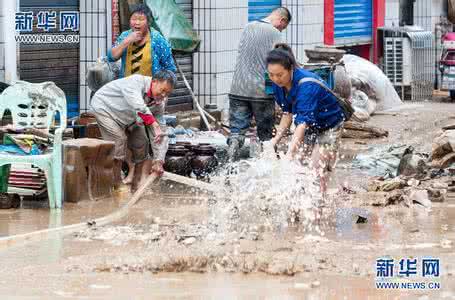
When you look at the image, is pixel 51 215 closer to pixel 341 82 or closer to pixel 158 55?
pixel 158 55

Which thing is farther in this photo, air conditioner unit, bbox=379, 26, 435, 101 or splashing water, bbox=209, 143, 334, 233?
air conditioner unit, bbox=379, 26, 435, 101

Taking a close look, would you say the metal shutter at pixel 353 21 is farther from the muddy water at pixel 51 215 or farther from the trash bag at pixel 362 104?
the muddy water at pixel 51 215

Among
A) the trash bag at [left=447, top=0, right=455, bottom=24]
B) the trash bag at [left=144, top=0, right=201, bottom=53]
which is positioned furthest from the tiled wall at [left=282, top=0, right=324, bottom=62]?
the trash bag at [left=447, top=0, right=455, bottom=24]

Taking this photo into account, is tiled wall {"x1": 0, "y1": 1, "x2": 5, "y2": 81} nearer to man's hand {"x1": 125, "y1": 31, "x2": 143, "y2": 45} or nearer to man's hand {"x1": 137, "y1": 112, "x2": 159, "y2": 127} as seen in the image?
man's hand {"x1": 125, "y1": 31, "x2": 143, "y2": 45}

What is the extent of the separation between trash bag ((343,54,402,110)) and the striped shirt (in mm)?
5841

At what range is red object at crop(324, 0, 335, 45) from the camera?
21844mm

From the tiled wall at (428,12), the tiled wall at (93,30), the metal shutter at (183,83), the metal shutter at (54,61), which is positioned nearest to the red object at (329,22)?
the tiled wall at (428,12)

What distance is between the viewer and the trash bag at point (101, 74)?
47.3 feet

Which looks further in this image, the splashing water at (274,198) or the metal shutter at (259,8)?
the metal shutter at (259,8)

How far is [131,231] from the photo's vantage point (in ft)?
36.0

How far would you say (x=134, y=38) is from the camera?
1370cm

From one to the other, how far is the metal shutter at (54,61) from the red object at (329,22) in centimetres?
664

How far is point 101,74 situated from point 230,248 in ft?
15.7

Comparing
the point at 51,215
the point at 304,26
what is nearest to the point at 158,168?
the point at 51,215
